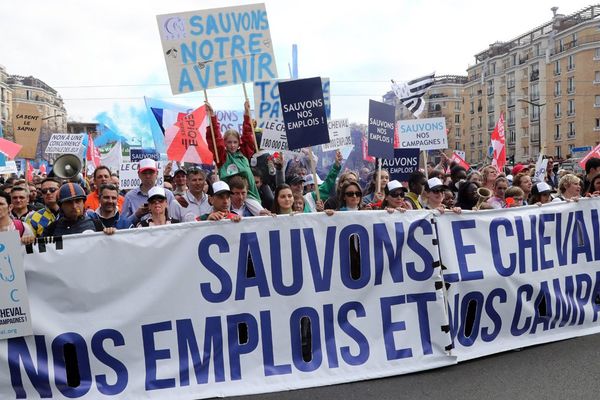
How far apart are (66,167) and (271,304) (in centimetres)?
568

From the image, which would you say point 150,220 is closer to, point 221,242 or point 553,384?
point 221,242

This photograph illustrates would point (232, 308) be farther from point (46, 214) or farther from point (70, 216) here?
point (46, 214)

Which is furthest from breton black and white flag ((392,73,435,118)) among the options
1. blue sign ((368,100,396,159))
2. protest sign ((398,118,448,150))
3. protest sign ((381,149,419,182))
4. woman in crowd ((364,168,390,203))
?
blue sign ((368,100,396,159))

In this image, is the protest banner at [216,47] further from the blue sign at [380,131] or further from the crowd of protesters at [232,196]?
the blue sign at [380,131]

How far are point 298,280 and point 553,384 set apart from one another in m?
1.98

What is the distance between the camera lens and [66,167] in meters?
8.83

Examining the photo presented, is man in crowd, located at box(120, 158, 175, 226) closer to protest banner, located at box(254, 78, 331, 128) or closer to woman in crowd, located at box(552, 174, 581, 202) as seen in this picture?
protest banner, located at box(254, 78, 331, 128)

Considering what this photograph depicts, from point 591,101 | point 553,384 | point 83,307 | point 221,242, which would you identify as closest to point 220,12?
point 221,242

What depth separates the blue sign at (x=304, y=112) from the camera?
5.90 m

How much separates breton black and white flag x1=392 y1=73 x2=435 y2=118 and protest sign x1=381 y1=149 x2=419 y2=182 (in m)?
1.95

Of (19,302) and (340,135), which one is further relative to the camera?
(340,135)

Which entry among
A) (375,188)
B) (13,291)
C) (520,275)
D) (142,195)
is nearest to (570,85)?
(375,188)

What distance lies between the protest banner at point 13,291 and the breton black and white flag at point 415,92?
743cm

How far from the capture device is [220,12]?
6.66m
